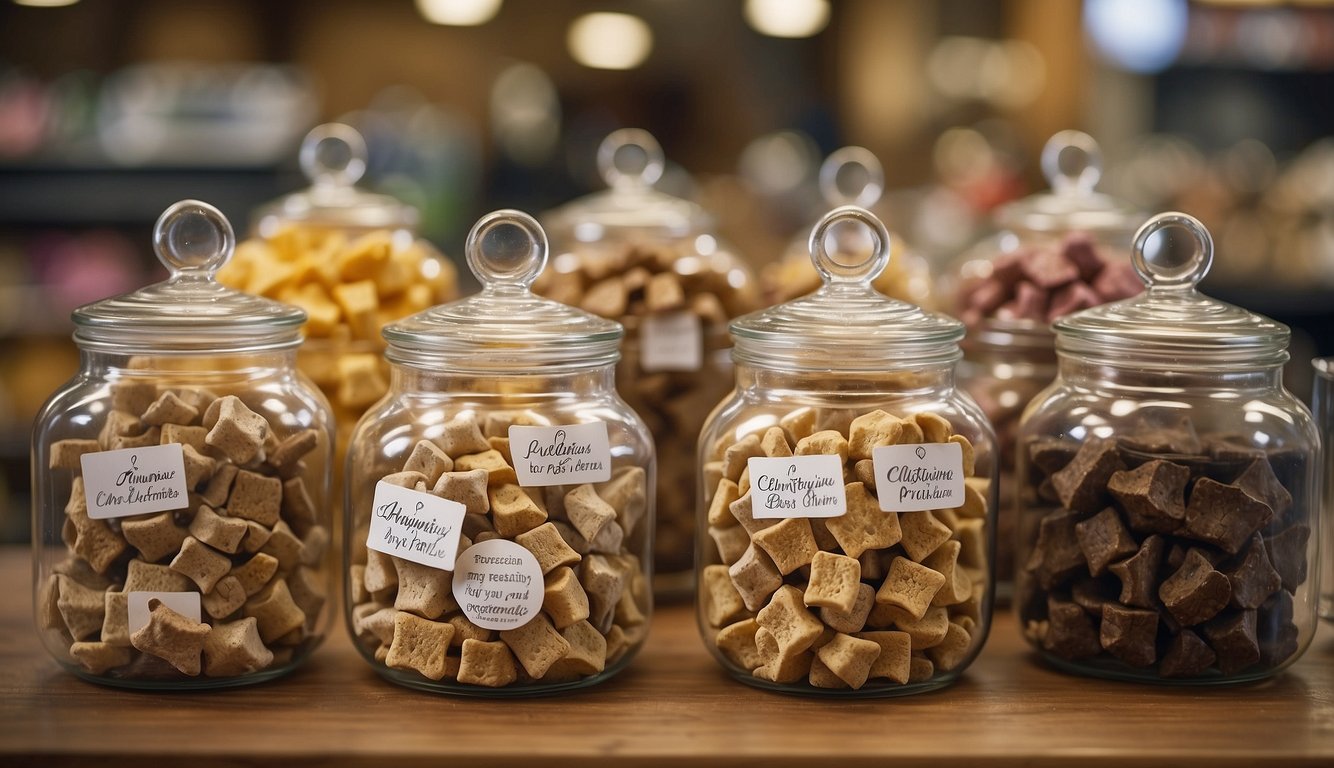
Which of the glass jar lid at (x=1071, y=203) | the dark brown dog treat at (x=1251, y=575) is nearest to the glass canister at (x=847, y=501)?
the dark brown dog treat at (x=1251, y=575)

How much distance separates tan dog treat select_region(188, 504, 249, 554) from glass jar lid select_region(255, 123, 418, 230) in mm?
526

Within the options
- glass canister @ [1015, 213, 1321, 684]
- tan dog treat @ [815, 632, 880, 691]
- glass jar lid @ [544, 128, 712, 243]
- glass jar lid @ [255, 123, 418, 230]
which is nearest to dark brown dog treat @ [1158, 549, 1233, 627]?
glass canister @ [1015, 213, 1321, 684]

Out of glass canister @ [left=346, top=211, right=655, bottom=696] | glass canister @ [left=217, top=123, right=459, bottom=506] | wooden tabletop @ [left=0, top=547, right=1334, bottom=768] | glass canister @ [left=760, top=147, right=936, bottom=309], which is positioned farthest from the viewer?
glass canister @ [left=760, top=147, right=936, bottom=309]

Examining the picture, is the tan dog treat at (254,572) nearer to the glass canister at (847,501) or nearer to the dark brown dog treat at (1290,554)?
the glass canister at (847,501)

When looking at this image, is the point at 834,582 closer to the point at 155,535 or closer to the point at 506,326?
the point at 506,326

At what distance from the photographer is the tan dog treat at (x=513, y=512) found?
111 cm

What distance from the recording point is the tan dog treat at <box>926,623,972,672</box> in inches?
45.8

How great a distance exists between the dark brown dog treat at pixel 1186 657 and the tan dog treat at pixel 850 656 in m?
0.27

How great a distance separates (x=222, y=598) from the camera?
1138 mm

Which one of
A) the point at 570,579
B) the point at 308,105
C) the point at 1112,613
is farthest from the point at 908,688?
the point at 308,105

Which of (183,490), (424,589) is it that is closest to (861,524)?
(424,589)

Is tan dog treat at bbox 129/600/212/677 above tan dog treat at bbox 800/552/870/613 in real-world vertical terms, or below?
below

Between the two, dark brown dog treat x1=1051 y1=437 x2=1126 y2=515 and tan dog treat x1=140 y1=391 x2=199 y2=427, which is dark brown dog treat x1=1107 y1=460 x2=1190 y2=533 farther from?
tan dog treat x1=140 y1=391 x2=199 y2=427

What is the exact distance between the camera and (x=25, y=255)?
13.2 feet
